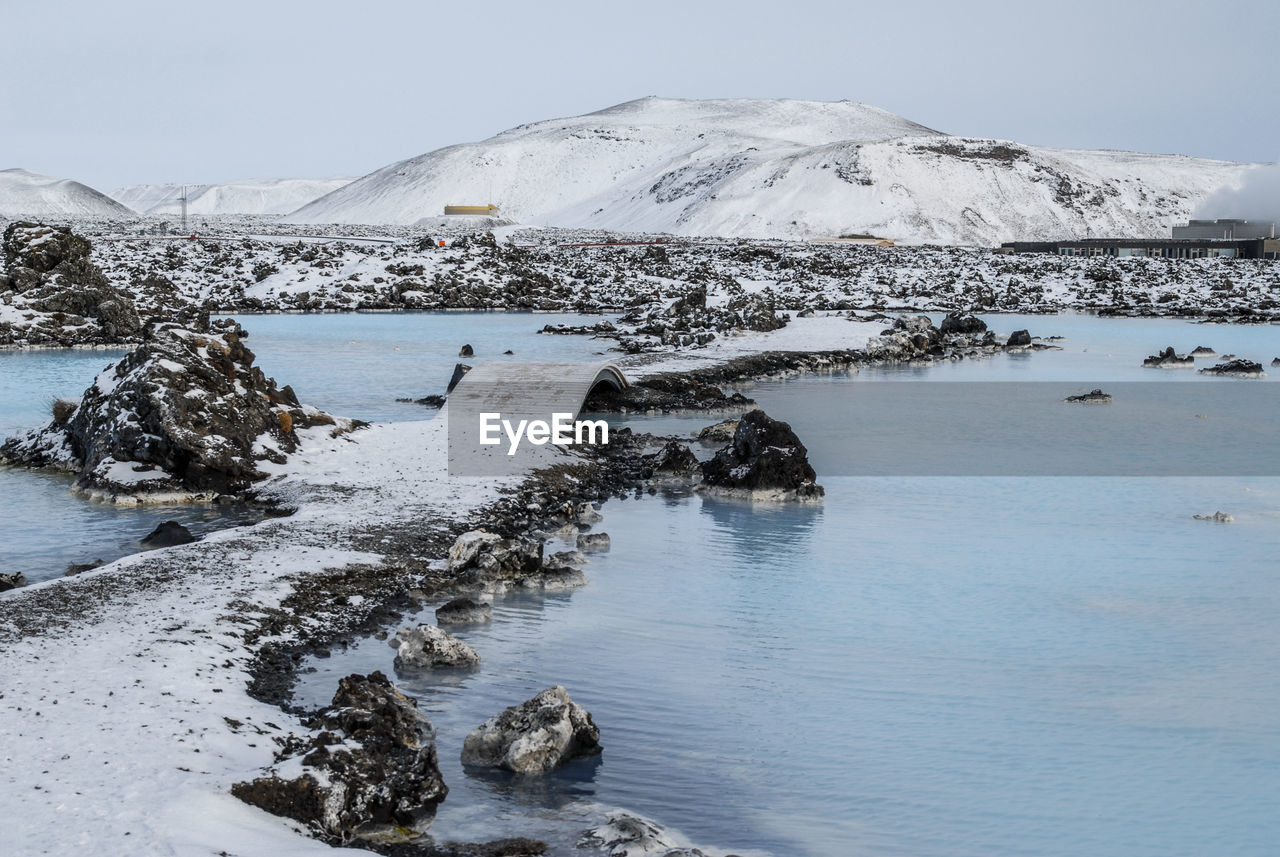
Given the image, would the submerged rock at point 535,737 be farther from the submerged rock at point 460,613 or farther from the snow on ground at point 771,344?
the snow on ground at point 771,344

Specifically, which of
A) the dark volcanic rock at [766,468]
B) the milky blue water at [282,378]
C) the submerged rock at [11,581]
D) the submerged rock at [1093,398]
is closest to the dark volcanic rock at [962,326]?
the milky blue water at [282,378]

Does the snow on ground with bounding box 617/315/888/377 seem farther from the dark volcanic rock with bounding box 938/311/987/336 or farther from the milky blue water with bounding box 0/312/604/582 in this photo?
the milky blue water with bounding box 0/312/604/582

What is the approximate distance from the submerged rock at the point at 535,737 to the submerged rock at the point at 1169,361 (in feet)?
94.4

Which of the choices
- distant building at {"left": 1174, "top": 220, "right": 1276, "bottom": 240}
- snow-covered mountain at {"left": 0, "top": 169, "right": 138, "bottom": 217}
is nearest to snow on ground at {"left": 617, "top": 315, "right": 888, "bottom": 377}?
distant building at {"left": 1174, "top": 220, "right": 1276, "bottom": 240}

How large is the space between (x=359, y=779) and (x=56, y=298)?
110 feet

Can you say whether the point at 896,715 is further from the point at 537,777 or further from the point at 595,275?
the point at 595,275

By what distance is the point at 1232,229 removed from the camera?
11219 centimetres

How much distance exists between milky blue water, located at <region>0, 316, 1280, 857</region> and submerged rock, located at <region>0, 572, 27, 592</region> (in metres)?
3.11

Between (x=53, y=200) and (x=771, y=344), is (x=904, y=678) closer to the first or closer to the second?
(x=771, y=344)

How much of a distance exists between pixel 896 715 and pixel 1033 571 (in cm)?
499

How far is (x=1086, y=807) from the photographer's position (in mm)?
7973

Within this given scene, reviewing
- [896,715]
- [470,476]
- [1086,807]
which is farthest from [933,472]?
[1086,807]

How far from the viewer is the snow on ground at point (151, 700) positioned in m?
6.31

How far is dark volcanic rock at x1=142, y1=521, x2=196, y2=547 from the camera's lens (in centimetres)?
1241
